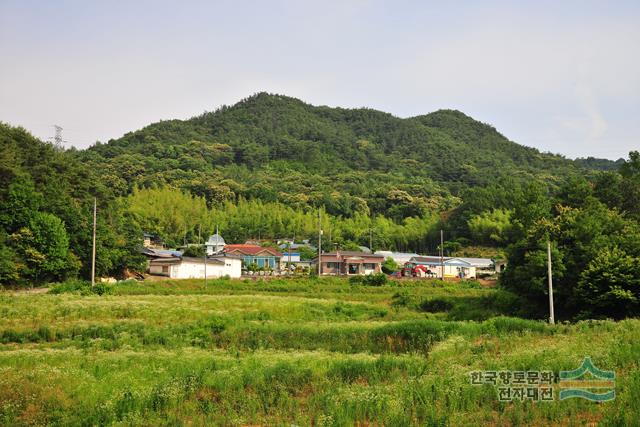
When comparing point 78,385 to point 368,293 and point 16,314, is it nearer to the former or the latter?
point 16,314

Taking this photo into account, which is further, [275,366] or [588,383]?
[275,366]

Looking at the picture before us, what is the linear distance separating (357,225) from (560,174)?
64.5 m

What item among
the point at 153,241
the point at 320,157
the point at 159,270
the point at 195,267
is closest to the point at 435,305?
the point at 195,267

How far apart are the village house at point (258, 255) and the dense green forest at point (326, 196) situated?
29.2 feet

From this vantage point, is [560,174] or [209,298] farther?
[560,174]

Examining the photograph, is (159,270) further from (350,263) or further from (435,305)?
(435,305)

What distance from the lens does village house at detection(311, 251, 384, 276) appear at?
180 ft

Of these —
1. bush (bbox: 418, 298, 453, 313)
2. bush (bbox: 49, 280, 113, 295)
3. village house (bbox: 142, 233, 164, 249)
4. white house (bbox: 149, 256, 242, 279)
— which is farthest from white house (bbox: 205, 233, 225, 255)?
bush (bbox: 418, 298, 453, 313)

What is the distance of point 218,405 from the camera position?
10352mm

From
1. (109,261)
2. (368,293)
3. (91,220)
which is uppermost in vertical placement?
(91,220)

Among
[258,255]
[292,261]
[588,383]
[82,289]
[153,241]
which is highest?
[153,241]

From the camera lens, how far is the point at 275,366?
40.8 feet

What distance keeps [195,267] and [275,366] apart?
35.7 metres

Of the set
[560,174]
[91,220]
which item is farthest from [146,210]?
[560,174]
